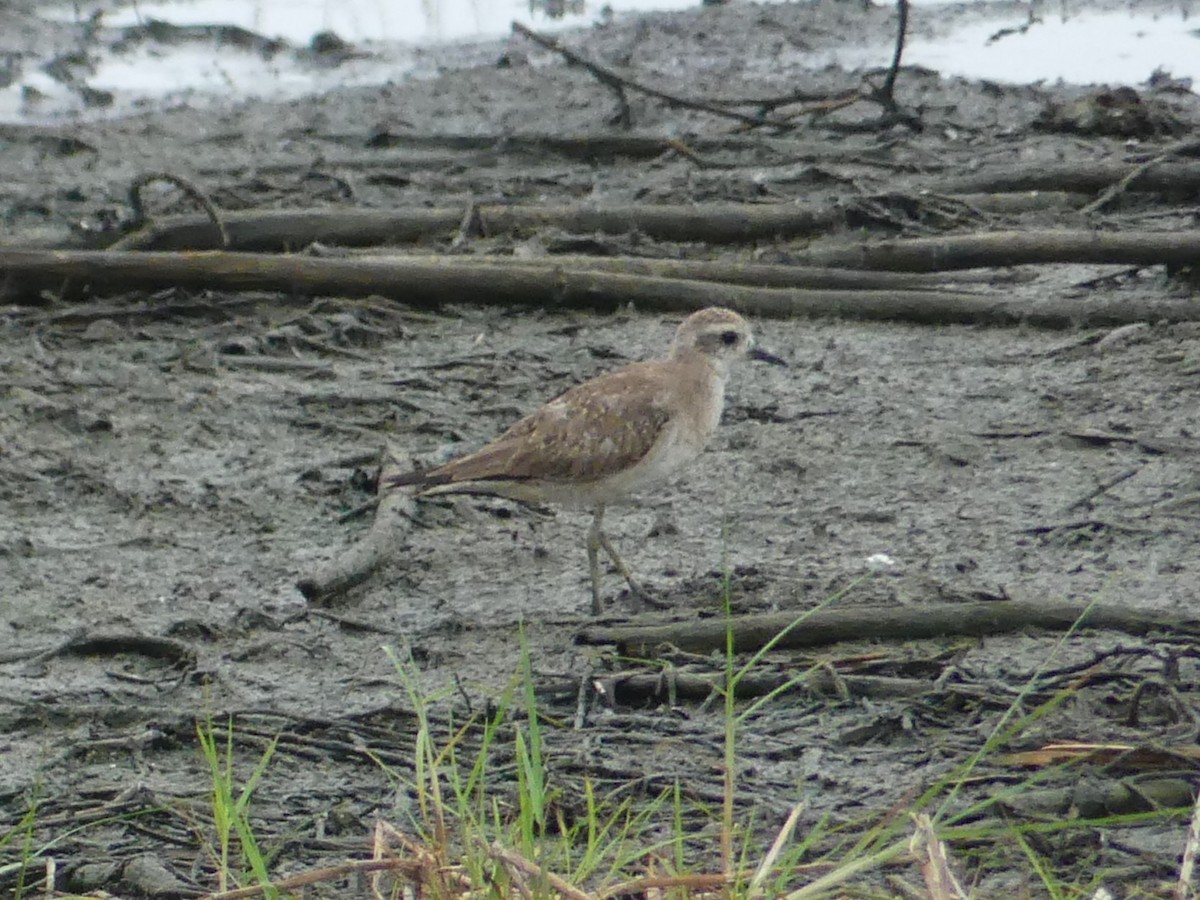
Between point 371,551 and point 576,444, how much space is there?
2.64ft

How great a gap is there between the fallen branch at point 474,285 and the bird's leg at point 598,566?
2550 mm

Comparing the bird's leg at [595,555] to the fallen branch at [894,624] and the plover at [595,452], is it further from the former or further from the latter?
the fallen branch at [894,624]

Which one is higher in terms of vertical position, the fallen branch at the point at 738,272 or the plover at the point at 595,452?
the fallen branch at the point at 738,272

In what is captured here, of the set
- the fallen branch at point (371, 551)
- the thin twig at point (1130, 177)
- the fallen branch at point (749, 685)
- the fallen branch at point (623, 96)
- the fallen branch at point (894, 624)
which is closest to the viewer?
the fallen branch at point (749, 685)

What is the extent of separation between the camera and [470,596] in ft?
20.1

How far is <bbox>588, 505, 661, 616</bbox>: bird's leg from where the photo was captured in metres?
5.87

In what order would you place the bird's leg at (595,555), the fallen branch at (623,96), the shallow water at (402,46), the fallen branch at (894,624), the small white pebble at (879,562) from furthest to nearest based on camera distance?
the shallow water at (402,46)
the fallen branch at (623,96)
the small white pebble at (879,562)
the bird's leg at (595,555)
the fallen branch at (894,624)

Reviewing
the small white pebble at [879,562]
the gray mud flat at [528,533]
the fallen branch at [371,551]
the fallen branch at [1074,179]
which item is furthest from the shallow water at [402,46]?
the small white pebble at [879,562]

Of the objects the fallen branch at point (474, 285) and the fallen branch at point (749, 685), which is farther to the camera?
the fallen branch at point (474, 285)

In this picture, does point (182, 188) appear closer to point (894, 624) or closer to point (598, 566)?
point (598, 566)

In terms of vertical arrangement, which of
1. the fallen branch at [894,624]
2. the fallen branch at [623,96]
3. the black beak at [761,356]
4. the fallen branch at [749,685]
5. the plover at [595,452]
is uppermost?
the fallen branch at [623,96]

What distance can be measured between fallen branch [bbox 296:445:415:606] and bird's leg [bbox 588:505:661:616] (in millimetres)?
716

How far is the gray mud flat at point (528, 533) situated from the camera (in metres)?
4.71

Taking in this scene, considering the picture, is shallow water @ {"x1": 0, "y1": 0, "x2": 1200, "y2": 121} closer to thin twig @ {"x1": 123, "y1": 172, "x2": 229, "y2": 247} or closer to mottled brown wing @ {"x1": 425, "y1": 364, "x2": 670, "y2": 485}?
thin twig @ {"x1": 123, "y1": 172, "x2": 229, "y2": 247}
